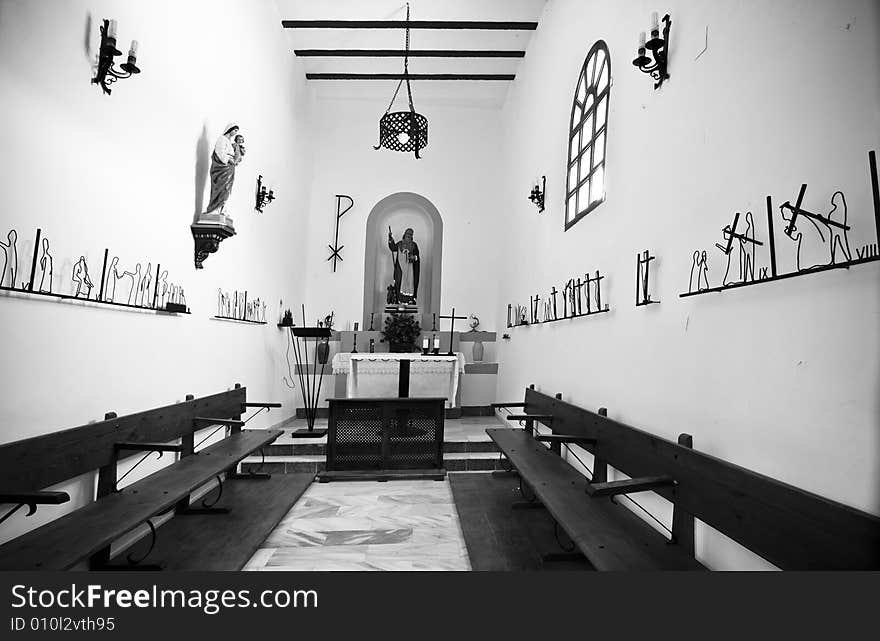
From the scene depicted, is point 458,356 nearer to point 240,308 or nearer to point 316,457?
point 316,457

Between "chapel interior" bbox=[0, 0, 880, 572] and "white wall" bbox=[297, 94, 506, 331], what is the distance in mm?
1577

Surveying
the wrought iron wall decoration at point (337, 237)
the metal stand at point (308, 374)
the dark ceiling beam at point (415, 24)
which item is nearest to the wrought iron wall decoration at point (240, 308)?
the metal stand at point (308, 374)

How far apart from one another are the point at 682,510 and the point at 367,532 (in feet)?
6.82

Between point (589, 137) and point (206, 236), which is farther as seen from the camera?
point (589, 137)

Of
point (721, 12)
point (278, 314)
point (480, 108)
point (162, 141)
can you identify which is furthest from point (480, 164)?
point (721, 12)

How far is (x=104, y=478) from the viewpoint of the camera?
2.66 metres

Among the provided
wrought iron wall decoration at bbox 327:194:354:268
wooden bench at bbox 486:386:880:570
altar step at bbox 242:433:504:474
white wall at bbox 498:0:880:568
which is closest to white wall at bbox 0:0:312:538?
altar step at bbox 242:433:504:474

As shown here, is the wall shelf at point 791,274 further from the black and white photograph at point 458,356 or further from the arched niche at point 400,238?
the arched niche at point 400,238

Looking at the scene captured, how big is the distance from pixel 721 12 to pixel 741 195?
0.89 m

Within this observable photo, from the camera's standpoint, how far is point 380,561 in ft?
9.67

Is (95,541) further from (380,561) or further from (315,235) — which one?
(315,235)

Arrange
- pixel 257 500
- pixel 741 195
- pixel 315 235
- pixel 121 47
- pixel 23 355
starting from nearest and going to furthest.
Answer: pixel 741 195, pixel 23 355, pixel 121 47, pixel 257 500, pixel 315 235

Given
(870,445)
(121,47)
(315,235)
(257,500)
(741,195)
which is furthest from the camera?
(315,235)

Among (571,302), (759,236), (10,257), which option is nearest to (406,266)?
(571,302)
